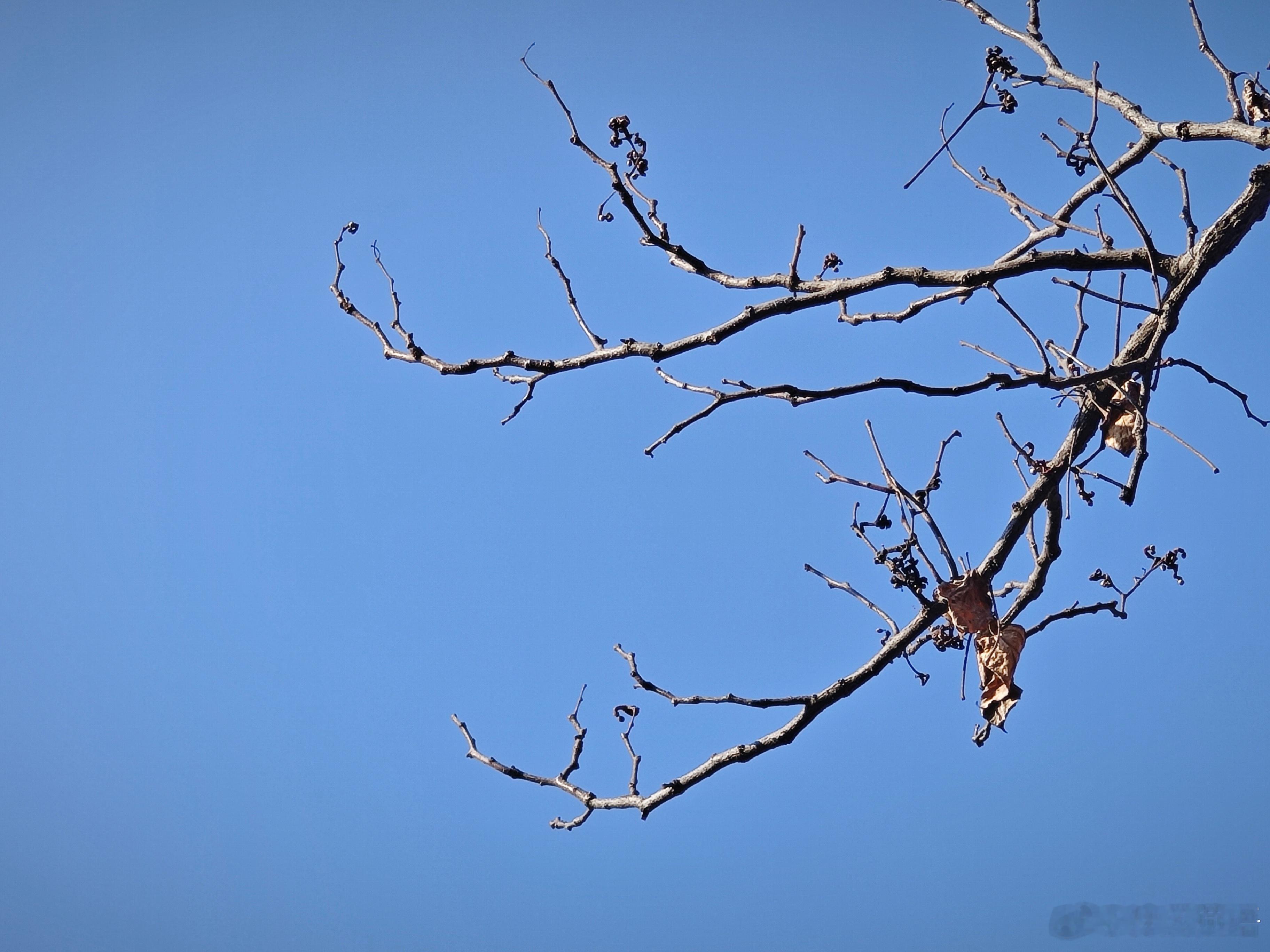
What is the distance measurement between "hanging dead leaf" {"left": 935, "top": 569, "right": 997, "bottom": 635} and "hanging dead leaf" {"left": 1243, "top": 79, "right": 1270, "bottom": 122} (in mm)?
1203

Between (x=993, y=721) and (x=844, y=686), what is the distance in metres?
0.35

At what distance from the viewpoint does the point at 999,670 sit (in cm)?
235

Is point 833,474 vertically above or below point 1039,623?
above

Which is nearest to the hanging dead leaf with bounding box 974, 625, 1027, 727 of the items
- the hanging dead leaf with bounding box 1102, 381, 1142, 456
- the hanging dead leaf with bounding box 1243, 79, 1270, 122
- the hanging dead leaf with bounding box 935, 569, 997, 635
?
the hanging dead leaf with bounding box 935, 569, 997, 635

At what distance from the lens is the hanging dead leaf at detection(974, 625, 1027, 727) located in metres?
2.32

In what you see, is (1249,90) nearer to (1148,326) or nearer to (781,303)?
(1148,326)

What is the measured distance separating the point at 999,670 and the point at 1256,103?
1391mm

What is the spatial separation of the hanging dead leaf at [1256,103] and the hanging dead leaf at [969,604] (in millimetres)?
1203

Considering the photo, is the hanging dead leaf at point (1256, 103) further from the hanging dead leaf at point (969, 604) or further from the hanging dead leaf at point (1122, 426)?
the hanging dead leaf at point (969, 604)

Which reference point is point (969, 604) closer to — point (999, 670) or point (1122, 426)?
point (999, 670)

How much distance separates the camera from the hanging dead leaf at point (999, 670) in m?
2.32

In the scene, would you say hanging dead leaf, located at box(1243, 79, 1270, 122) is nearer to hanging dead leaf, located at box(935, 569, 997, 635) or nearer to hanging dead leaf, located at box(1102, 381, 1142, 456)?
hanging dead leaf, located at box(1102, 381, 1142, 456)

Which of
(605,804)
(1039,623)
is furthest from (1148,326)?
(605,804)

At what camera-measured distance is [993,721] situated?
2.33m
